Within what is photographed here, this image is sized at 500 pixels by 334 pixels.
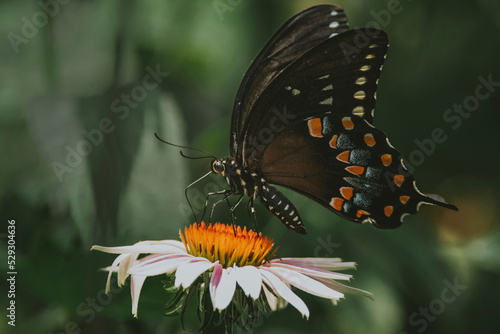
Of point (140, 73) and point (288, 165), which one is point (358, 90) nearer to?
point (288, 165)

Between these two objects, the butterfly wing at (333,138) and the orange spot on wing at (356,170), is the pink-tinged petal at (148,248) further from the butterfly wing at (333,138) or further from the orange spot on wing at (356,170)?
the orange spot on wing at (356,170)

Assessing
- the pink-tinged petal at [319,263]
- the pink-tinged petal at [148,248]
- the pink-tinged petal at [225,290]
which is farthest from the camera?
the pink-tinged petal at [319,263]

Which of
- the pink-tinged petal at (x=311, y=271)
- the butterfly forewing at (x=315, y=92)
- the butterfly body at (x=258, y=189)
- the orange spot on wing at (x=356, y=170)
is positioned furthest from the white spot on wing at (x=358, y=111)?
the pink-tinged petal at (x=311, y=271)

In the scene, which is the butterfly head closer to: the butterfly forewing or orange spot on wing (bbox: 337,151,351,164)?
the butterfly forewing

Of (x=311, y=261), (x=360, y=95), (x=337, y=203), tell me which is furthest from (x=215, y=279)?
(x=360, y=95)

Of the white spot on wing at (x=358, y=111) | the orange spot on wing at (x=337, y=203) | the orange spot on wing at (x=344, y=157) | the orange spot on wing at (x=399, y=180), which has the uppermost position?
the white spot on wing at (x=358, y=111)

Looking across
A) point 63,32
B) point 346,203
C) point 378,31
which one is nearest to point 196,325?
point 346,203
